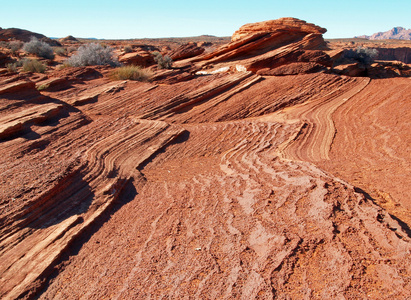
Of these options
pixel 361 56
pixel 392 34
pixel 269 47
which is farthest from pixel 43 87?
pixel 392 34

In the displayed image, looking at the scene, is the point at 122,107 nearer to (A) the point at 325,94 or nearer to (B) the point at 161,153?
(B) the point at 161,153

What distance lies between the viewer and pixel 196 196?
4902 millimetres

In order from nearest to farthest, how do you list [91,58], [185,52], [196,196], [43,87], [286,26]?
[196,196] < [43,87] < [91,58] < [286,26] < [185,52]

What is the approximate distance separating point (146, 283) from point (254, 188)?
2.24m

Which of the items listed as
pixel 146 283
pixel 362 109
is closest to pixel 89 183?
pixel 146 283

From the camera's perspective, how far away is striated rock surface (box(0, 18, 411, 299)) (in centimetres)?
295

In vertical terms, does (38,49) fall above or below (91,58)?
above

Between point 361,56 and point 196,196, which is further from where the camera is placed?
point 361,56

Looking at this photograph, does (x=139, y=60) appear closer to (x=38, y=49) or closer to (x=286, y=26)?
(x=286, y=26)

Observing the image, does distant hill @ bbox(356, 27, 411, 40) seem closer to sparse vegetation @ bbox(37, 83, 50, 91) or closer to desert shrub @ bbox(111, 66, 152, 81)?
desert shrub @ bbox(111, 66, 152, 81)

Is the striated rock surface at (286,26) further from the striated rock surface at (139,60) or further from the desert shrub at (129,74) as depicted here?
the desert shrub at (129,74)

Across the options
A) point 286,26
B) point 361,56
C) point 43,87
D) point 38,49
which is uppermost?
point 286,26

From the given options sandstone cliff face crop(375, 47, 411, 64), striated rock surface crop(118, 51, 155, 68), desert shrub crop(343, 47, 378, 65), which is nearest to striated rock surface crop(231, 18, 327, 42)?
desert shrub crop(343, 47, 378, 65)

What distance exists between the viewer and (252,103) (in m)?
11.1
